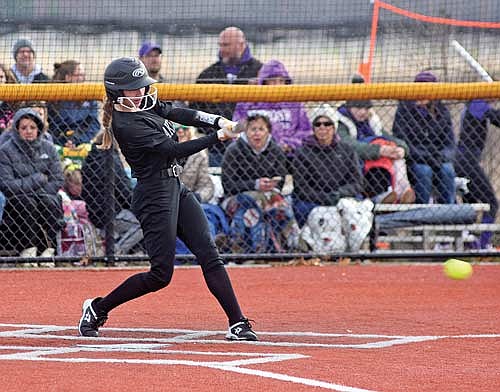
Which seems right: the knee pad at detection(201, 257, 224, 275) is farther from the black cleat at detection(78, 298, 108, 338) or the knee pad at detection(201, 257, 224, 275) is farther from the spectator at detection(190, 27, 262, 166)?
the spectator at detection(190, 27, 262, 166)

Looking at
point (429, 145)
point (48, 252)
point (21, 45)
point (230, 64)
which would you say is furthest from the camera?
point (230, 64)

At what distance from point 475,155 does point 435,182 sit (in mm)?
531

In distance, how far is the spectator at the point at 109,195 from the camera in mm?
10336

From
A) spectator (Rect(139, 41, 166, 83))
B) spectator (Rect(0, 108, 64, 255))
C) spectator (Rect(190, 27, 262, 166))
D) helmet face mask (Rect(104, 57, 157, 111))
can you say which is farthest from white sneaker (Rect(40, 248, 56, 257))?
helmet face mask (Rect(104, 57, 157, 111))

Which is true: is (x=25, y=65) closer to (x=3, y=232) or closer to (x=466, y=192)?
(x=3, y=232)

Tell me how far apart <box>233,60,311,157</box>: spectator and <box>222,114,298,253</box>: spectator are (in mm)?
256

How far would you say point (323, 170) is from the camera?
10633 millimetres

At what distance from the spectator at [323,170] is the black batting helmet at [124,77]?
4353 mm

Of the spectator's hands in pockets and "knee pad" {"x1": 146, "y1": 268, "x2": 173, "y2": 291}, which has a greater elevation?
the spectator's hands in pockets

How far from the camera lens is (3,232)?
1024cm

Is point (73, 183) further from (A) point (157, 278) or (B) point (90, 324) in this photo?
(A) point (157, 278)

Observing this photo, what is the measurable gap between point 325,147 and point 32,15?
121 inches

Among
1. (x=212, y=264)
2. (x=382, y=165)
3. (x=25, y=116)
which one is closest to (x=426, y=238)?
(x=382, y=165)

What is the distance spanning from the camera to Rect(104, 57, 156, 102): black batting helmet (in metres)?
6.35
